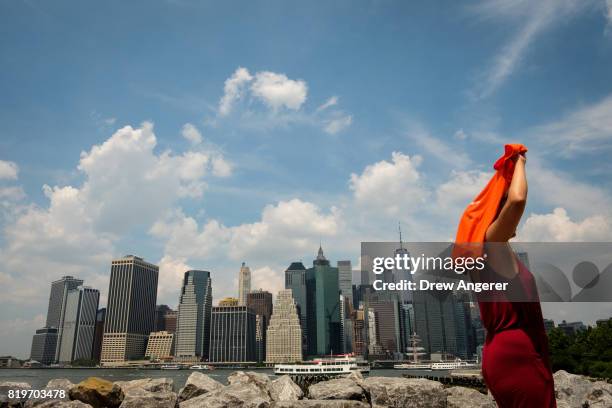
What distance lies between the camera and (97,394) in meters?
16.1

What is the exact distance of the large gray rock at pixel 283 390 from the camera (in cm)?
1820

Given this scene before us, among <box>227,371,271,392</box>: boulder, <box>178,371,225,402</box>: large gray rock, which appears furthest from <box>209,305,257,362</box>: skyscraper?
<box>178,371,225,402</box>: large gray rock

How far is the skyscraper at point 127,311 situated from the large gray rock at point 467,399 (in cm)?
17124

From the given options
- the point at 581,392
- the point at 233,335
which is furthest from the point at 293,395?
the point at 233,335

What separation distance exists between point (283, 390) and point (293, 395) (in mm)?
987

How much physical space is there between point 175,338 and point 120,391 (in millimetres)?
174425

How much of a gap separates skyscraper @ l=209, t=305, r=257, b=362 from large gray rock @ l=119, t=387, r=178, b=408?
503 ft

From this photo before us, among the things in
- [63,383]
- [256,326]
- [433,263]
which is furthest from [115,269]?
[433,263]

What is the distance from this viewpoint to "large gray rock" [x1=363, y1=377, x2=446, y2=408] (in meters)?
15.8

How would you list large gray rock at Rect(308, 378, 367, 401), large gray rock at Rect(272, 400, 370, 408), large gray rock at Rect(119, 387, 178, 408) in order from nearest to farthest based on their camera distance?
large gray rock at Rect(272, 400, 370, 408) < large gray rock at Rect(119, 387, 178, 408) < large gray rock at Rect(308, 378, 367, 401)

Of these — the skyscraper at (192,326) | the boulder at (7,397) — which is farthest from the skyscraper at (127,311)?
the boulder at (7,397)

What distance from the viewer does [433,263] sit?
3592 millimetres

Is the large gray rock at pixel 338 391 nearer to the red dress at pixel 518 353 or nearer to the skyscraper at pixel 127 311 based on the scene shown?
the red dress at pixel 518 353

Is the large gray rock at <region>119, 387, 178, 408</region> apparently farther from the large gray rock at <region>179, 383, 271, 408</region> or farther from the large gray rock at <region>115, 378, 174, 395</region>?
the large gray rock at <region>179, 383, 271, 408</region>
